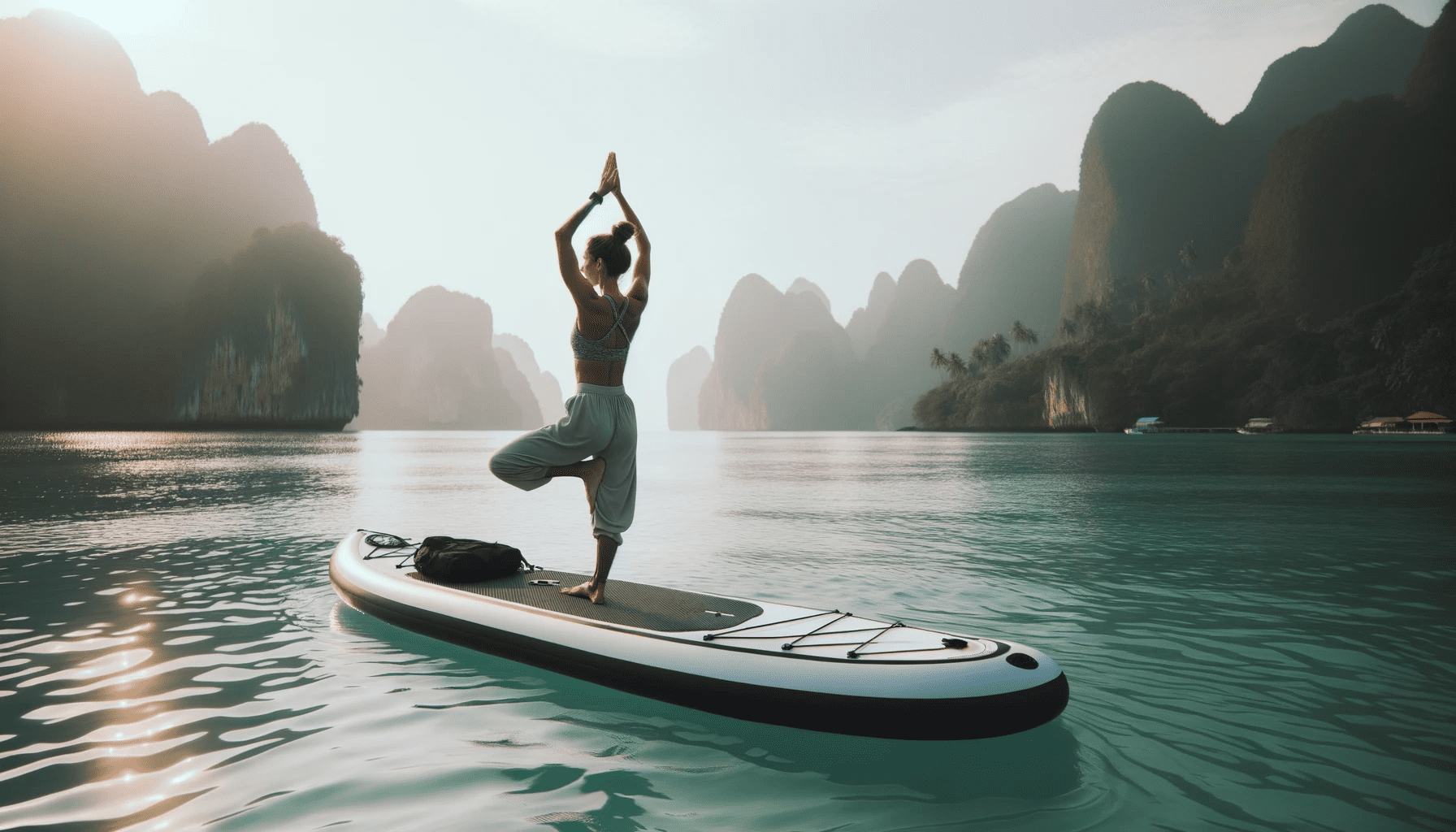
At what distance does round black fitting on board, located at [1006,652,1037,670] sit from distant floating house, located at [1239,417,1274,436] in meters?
95.9

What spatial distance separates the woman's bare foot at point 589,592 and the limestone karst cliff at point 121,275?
118 meters

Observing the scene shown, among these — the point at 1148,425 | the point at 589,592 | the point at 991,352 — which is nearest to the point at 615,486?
the point at 589,592

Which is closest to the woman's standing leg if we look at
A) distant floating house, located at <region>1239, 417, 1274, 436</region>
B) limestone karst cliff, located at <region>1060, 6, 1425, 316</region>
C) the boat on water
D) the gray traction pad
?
the gray traction pad

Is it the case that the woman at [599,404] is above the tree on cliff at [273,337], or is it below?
below

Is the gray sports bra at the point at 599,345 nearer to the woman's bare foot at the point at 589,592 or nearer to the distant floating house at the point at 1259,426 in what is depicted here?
the woman's bare foot at the point at 589,592

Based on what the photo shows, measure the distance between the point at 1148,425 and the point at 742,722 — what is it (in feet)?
338

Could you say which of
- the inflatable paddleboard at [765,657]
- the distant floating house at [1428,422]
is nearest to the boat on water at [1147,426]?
the distant floating house at [1428,422]

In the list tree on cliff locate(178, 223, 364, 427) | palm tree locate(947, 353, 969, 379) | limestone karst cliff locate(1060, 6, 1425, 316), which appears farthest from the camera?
limestone karst cliff locate(1060, 6, 1425, 316)

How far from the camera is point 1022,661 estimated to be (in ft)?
14.6

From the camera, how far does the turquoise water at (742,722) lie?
3.78 meters

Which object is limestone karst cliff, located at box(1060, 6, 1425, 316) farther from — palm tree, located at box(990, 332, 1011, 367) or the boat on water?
the boat on water

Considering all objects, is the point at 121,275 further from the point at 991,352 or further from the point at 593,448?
the point at 991,352

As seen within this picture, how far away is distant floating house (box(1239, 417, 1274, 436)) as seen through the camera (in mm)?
Result: 82562

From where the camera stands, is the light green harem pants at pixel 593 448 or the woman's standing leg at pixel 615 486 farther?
the woman's standing leg at pixel 615 486
